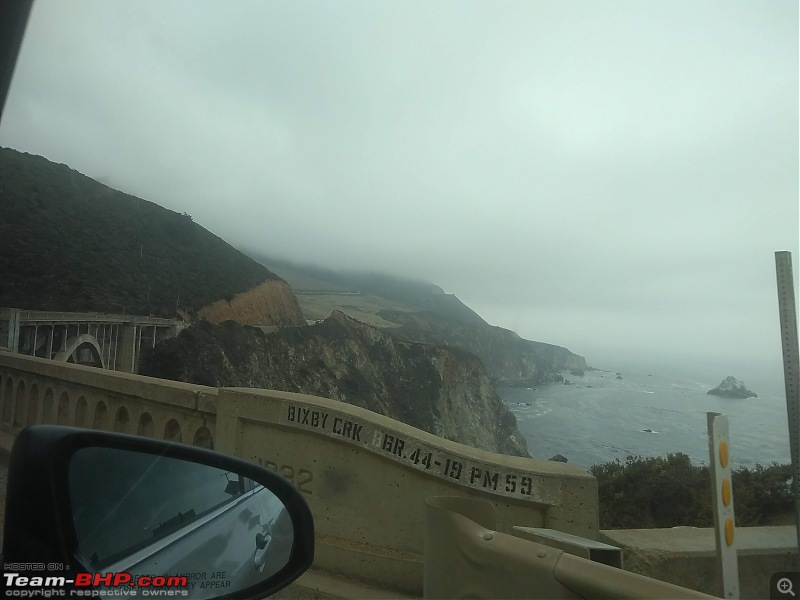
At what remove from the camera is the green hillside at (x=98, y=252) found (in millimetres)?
6508

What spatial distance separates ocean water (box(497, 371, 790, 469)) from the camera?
5113 millimetres

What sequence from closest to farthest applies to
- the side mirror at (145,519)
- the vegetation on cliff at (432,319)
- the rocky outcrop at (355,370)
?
Result: the side mirror at (145,519) < the rocky outcrop at (355,370) < the vegetation on cliff at (432,319)

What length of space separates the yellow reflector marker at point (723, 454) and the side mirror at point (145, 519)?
2775 millimetres

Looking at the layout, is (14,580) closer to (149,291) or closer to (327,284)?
(149,291)

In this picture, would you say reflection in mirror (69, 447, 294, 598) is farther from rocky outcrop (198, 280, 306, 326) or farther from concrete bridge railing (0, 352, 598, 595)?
rocky outcrop (198, 280, 306, 326)

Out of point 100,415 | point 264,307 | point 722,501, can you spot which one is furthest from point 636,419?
point 100,415

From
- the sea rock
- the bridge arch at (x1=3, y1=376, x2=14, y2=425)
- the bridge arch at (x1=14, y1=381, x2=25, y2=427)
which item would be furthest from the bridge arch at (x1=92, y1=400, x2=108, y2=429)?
the sea rock

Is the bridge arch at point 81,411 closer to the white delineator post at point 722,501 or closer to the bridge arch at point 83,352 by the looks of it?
the bridge arch at point 83,352

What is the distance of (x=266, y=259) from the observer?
9.41 metres

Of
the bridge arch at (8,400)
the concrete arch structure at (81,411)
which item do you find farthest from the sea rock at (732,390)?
the bridge arch at (8,400)

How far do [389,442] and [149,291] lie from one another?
18.7 ft

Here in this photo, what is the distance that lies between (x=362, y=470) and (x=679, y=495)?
3826mm

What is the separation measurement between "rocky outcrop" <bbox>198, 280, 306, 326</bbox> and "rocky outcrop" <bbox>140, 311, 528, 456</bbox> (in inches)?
9.2

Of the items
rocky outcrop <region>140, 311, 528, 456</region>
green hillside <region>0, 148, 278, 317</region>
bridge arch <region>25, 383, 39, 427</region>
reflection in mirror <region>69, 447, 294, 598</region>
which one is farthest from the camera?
rocky outcrop <region>140, 311, 528, 456</region>
